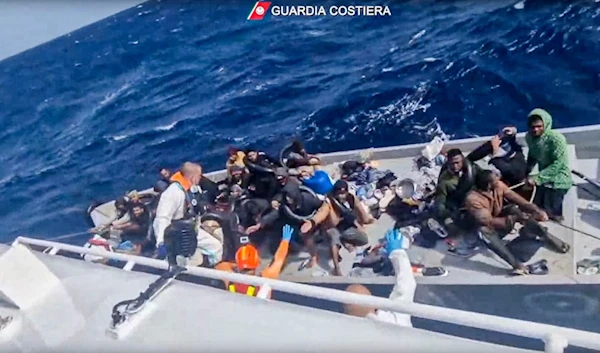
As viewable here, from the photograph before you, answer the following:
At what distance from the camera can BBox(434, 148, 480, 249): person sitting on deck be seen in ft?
25.1

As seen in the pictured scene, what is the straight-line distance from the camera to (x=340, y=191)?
8312 millimetres

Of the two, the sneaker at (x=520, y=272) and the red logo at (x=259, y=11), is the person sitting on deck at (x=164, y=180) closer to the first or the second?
the sneaker at (x=520, y=272)

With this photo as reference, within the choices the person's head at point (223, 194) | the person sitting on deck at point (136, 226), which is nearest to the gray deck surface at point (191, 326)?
the person's head at point (223, 194)

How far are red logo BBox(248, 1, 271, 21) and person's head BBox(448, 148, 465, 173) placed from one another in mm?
21496

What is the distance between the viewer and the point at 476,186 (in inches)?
300

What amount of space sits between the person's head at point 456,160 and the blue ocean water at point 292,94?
7.25 m

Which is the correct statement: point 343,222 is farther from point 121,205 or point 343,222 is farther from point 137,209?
point 121,205

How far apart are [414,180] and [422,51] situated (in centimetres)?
1122

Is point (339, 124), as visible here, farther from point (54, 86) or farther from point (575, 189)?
point (54, 86)

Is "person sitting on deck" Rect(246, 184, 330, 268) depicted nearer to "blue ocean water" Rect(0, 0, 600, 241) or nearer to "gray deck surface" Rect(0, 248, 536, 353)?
"gray deck surface" Rect(0, 248, 536, 353)

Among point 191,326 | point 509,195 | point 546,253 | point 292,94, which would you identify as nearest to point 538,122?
point 509,195

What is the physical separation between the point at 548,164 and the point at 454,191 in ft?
3.81

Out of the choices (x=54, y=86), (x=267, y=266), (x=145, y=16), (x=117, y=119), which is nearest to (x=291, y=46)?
(x=117, y=119)

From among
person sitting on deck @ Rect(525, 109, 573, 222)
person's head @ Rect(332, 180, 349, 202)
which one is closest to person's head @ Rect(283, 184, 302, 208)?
person's head @ Rect(332, 180, 349, 202)
